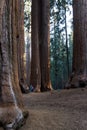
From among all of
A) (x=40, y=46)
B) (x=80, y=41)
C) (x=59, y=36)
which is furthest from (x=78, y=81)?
(x=59, y=36)

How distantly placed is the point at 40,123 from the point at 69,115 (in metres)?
0.61

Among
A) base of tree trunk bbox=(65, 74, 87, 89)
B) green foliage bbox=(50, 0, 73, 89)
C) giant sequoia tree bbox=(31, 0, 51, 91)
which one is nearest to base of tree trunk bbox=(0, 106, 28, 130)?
base of tree trunk bbox=(65, 74, 87, 89)

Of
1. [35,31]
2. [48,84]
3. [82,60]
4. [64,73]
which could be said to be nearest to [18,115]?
[82,60]

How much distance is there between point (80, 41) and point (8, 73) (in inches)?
216

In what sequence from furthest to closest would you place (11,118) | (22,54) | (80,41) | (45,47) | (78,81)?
1. (45,47)
2. (22,54)
3. (80,41)
4. (78,81)
5. (11,118)

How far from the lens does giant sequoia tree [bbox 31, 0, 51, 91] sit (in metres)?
14.6

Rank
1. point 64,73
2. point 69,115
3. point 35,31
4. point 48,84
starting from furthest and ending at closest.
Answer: point 64,73, point 35,31, point 48,84, point 69,115

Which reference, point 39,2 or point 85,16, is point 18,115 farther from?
point 39,2

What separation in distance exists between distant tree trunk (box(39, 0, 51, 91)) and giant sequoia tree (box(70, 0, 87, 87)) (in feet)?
14.9

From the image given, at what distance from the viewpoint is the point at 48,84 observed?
1458 centimetres

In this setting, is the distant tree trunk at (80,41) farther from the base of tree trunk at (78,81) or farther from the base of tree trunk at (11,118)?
the base of tree trunk at (11,118)

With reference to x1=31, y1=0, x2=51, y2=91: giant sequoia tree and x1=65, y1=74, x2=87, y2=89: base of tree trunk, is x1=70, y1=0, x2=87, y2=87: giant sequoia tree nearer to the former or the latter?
x1=65, y1=74, x2=87, y2=89: base of tree trunk

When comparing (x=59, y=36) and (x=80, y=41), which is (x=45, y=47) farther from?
(x=59, y=36)

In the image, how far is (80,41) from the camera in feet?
33.0
